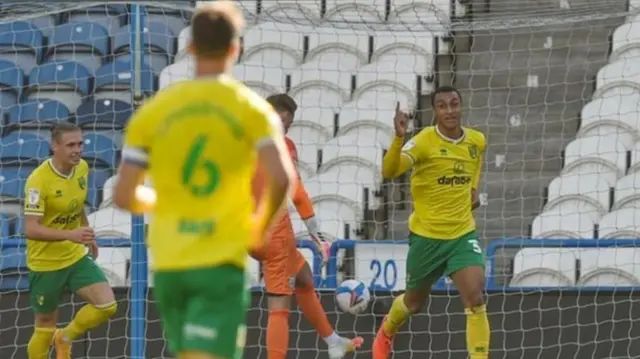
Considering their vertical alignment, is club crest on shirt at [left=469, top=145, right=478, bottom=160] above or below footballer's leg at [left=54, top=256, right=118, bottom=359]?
above

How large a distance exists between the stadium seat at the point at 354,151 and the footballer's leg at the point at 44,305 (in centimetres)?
360

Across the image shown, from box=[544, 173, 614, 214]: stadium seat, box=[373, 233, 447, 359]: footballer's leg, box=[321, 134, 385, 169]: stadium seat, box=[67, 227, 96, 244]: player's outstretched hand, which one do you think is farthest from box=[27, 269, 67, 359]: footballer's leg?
box=[544, 173, 614, 214]: stadium seat

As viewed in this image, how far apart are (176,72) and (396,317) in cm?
→ 489

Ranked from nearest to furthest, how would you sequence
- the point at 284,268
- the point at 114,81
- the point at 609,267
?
the point at 284,268, the point at 609,267, the point at 114,81

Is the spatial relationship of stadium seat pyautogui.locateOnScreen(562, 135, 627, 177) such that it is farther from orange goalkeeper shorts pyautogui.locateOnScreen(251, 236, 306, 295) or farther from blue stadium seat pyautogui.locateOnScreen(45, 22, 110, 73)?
blue stadium seat pyautogui.locateOnScreen(45, 22, 110, 73)

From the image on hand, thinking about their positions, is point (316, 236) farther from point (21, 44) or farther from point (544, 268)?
point (21, 44)

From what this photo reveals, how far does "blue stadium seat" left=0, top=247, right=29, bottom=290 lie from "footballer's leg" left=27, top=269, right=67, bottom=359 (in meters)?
1.56

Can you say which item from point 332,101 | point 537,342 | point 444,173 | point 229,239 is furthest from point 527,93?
point 229,239

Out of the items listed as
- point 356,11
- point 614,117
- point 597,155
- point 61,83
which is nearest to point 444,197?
point 597,155

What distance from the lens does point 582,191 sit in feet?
43.2

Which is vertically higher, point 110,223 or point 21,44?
point 21,44

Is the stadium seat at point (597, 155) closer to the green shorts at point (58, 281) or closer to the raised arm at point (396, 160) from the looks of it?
the raised arm at point (396, 160)

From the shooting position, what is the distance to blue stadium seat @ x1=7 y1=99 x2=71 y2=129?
14992 mm

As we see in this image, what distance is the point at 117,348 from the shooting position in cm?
1209
